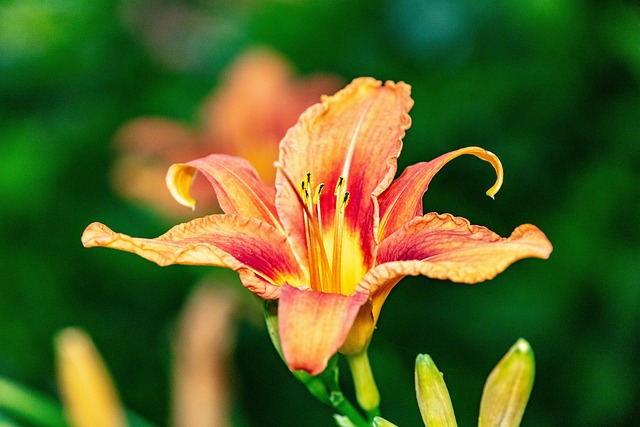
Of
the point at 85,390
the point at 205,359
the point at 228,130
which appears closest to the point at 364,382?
the point at 85,390

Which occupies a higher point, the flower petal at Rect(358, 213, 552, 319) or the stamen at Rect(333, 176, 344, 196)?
the stamen at Rect(333, 176, 344, 196)

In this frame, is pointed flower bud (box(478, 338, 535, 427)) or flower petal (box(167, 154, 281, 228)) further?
flower petal (box(167, 154, 281, 228))

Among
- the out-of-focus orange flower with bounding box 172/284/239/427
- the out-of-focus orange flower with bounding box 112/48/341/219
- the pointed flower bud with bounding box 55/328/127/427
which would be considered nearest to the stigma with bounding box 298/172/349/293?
the pointed flower bud with bounding box 55/328/127/427

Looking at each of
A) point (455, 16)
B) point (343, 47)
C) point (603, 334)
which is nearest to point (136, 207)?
point (343, 47)

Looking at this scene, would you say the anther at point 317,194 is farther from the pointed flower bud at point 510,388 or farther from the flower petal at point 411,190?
the pointed flower bud at point 510,388

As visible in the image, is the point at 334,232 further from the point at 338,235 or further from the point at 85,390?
the point at 85,390

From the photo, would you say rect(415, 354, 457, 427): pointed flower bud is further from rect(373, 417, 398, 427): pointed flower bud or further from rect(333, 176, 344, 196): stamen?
rect(333, 176, 344, 196): stamen
